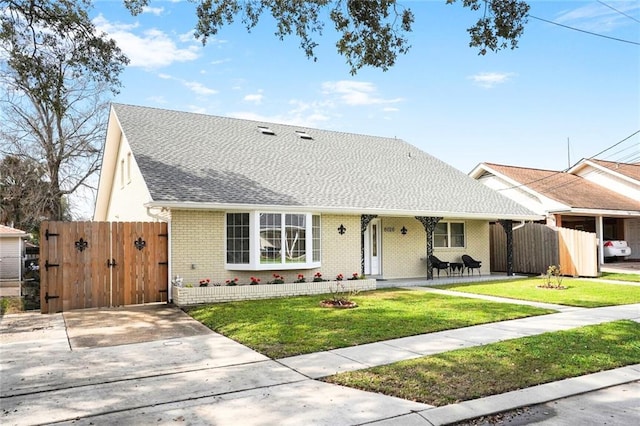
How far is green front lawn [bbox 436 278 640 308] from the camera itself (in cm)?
1252

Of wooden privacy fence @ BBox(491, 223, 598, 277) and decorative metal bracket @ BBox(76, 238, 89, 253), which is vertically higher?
decorative metal bracket @ BBox(76, 238, 89, 253)

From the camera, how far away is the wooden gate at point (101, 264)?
1168cm

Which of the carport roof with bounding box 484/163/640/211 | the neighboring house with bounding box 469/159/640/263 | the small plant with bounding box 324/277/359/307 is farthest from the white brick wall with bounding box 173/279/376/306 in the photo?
the carport roof with bounding box 484/163/640/211

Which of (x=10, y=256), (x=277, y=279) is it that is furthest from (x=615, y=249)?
Result: (x=10, y=256)

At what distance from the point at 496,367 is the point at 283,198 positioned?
9.68 metres

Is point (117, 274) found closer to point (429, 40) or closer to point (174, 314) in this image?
point (174, 314)

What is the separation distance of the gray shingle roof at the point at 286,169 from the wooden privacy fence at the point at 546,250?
1.24 meters

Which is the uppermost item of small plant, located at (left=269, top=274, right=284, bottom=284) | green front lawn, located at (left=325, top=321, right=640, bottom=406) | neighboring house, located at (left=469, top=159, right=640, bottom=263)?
neighboring house, located at (left=469, top=159, right=640, bottom=263)

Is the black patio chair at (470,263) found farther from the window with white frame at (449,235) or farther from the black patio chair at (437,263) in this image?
the black patio chair at (437,263)

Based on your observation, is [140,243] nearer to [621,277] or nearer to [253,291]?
[253,291]

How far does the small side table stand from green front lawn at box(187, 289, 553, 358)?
5.52 m

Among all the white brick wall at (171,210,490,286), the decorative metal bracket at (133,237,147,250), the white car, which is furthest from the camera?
the white car

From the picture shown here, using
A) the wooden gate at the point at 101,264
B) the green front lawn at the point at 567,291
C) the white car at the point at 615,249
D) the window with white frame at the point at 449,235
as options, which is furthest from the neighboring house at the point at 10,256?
the white car at the point at 615,249

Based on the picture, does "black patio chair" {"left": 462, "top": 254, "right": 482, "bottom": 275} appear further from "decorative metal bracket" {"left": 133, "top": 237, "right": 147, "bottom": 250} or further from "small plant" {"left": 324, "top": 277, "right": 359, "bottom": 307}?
"decorative metal bracket" {"left": 133, "top": 237, "right": 147, "bottom": 250}
